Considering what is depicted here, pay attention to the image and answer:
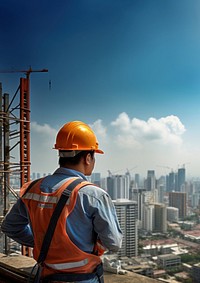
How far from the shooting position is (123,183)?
1758 cm

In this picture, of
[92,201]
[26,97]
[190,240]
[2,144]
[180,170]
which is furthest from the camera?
[180,170]

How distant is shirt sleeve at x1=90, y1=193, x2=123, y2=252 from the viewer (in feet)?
2.25

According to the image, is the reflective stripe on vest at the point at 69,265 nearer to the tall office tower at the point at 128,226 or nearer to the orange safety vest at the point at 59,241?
the orange safety vest at the point at 59,241

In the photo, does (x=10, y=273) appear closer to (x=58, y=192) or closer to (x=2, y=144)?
(x=58, y=192)

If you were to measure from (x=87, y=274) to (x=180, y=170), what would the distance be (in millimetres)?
28272

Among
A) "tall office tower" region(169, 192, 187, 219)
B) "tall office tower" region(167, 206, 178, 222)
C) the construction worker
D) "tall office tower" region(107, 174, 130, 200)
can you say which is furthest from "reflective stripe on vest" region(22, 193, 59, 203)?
"tall office tower" region(169, 192, 187, 219)

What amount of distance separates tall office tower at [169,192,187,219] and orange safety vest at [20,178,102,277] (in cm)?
2095

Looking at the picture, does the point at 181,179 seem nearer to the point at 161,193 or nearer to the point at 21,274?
the point at 161,193

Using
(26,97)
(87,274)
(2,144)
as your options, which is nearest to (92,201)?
(87,274)

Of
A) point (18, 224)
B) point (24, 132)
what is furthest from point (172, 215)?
point (18, 224)

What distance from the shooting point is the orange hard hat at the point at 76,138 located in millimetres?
800

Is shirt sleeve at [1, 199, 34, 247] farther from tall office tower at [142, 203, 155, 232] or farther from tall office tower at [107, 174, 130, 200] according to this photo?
tall office tower at [142, 203, 155, 232]

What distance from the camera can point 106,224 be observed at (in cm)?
69

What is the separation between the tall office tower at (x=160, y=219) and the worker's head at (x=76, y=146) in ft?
56.4
